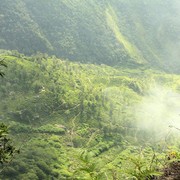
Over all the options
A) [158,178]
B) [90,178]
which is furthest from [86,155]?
[158,178]

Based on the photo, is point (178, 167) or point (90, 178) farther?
point (178, 167)

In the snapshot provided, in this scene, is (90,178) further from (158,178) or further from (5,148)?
(5,148)

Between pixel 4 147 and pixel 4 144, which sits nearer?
pixel 4 144

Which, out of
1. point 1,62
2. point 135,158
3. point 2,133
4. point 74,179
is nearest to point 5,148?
point 2,133

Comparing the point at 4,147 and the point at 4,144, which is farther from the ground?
the point at 4,144

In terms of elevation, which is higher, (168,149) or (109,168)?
(168,149)

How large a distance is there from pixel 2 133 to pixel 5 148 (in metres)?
3.00

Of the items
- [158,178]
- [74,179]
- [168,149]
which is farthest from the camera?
[168,149]

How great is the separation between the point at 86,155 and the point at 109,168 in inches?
57.2

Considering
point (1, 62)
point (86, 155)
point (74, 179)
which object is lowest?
point (74, 179)

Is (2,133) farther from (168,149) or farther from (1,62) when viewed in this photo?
(168,149)

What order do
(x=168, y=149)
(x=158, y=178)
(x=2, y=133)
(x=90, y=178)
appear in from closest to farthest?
(x=90, y=178) < (x=158, y=178) < (x=2, y=133) < (x=168, y=149)

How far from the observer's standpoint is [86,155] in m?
18.8

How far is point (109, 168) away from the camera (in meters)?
19.4
